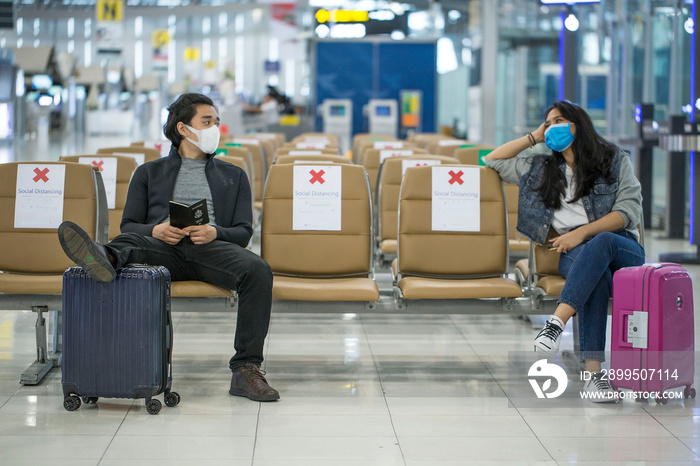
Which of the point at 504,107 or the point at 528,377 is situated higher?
the point at 504,107

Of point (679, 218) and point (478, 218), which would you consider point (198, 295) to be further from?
point (679, 218)

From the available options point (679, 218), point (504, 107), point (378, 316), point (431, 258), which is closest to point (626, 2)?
point (679, 218)

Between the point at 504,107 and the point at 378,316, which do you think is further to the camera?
the point at 504,107

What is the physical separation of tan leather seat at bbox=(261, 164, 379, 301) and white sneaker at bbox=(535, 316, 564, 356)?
98 cm

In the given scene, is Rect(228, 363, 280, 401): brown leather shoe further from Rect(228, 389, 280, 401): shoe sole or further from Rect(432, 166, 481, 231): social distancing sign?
Rect(432, 166, 481, 231): social distancing sign

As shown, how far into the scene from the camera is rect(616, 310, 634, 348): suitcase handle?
370cm

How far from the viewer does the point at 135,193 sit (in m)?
4.05

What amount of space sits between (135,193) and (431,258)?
1433 millimetres

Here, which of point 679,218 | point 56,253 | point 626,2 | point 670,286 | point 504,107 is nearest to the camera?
point 670,286

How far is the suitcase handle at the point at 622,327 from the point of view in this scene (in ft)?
12.1

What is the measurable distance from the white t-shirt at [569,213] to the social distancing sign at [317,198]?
1041mm

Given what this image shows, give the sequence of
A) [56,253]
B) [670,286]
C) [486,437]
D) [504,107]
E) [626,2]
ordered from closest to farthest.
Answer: [486,437] → [670,286] → [56,253] → [626,2] → [504,107]

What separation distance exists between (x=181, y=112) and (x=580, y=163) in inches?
72.8

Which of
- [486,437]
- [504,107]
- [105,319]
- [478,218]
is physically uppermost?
[504,107]
